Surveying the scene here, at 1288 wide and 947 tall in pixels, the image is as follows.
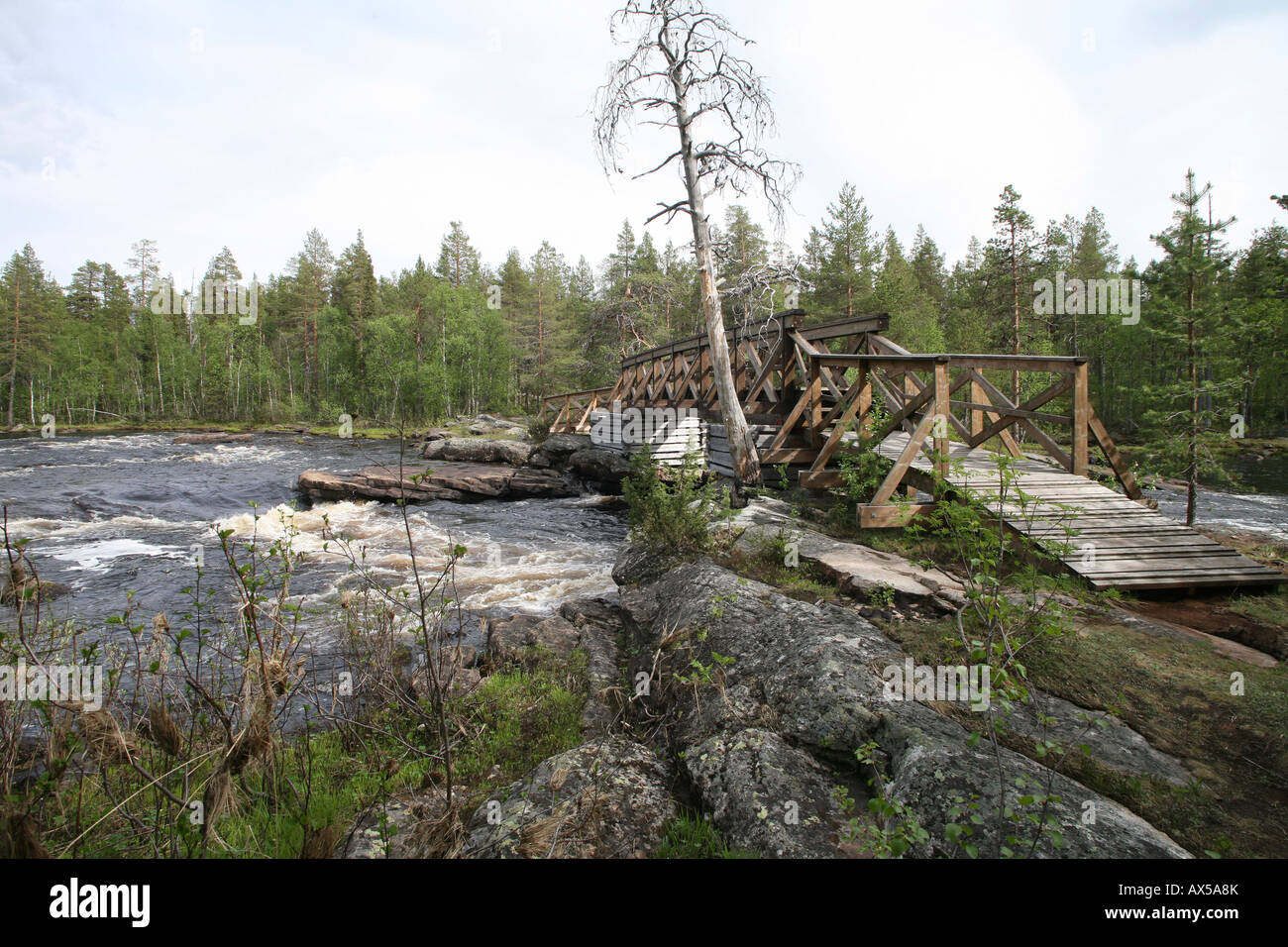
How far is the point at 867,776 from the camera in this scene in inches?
112

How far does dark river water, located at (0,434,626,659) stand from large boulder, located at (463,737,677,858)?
1.90 metres

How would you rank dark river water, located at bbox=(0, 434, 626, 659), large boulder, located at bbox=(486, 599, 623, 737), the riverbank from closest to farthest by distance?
the riverbank
large boulder, located at bbox=(486, 599, 623, 737)
dark river water, located at bbox=(0, 434, 626, 659)

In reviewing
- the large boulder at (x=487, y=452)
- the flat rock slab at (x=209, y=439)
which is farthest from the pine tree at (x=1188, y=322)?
the flat rock slab at (x=209, y=439)

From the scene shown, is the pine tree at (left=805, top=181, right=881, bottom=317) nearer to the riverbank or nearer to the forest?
the forest

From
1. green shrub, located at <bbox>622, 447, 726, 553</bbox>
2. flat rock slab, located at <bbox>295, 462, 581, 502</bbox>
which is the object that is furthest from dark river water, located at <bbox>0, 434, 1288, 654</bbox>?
green shrub, located at <bbox>622, 447, 726, 553</bbox>

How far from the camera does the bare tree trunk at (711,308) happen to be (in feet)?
32.4

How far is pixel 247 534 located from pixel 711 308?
9.86 meters

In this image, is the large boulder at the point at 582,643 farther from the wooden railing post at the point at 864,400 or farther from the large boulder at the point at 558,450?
the large boulder at the point at 558,450

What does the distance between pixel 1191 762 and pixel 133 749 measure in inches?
202

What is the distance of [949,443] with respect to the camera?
25.7 ft

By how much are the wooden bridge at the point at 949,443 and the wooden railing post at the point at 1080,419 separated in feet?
0.05

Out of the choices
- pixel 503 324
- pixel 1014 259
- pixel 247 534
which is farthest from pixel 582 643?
pixel 503 324

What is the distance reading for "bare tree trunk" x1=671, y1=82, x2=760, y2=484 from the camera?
9.88m
